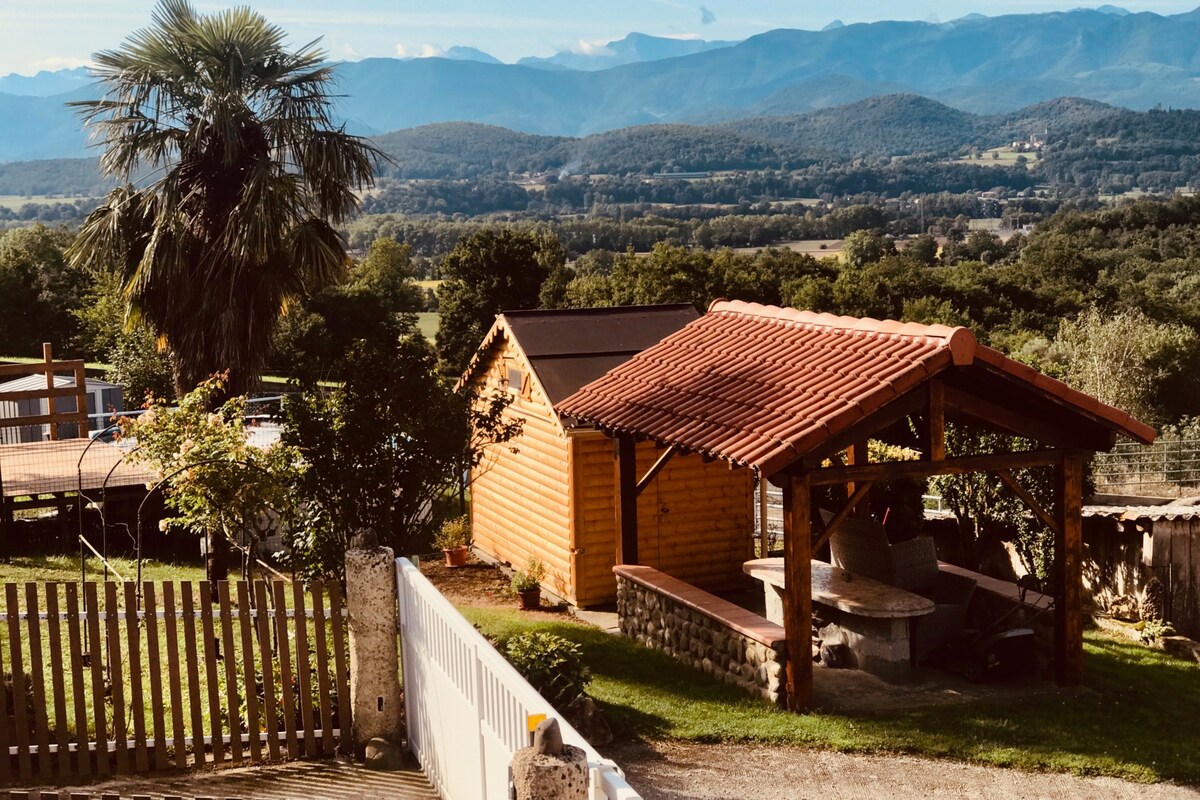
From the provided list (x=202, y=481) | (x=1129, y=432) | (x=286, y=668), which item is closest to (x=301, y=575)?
(x=202, y=481)

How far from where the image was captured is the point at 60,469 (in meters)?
16.5

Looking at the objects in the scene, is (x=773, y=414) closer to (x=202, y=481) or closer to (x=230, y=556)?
(x=202, y=481)

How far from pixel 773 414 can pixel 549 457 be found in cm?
571

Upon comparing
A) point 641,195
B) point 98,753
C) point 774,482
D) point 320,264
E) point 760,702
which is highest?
point 641,195

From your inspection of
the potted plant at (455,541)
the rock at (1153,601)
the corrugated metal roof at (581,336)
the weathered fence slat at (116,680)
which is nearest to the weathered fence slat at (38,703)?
the weathered fence slat at (116,680)

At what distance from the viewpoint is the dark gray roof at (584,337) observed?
611 inches

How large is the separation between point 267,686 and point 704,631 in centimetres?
498

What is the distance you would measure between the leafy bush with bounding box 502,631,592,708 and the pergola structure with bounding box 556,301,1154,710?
1.91 meters

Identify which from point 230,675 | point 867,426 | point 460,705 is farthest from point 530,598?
point 460,705

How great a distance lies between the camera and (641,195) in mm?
165000

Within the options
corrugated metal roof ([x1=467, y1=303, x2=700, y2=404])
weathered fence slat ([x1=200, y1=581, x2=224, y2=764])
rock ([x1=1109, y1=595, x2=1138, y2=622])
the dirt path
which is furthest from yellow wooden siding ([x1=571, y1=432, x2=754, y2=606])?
weathered fence slat ([x1=200, y1=581, x2=224, y2=764])

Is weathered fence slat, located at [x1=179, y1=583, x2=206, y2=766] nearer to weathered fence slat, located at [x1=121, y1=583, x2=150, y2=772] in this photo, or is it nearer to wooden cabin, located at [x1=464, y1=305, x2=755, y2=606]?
weathered fence slat, located at [x1=121, y1=583, x2=150, y2=772]

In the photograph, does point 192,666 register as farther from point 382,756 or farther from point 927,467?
point 927,467

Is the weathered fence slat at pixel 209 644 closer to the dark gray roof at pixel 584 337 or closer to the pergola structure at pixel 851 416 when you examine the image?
the pergola structure at pixel 851 416
